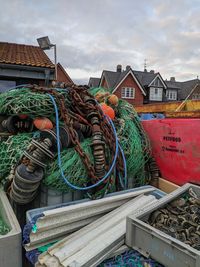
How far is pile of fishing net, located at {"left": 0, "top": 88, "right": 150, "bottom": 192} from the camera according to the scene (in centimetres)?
208

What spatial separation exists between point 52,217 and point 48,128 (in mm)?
939

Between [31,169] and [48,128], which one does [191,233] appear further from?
[48,128]

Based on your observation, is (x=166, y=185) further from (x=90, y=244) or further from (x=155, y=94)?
(x=155, y=94)

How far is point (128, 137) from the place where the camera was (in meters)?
2.68

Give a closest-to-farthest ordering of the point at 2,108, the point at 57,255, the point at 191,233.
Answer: the point at 57,255
the point at 191,233
the point at 2,108

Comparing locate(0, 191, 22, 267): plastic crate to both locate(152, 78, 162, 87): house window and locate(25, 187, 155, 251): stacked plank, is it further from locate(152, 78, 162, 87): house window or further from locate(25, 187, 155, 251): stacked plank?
locate(152, 78, 162, 87): house window

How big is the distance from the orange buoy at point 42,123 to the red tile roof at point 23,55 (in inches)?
224

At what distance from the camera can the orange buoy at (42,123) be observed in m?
2.34

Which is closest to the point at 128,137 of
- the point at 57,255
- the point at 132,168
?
the point at 132,168

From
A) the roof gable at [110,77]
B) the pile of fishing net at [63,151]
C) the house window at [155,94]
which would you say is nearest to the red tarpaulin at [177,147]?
the pile of fishing net at [63,151]

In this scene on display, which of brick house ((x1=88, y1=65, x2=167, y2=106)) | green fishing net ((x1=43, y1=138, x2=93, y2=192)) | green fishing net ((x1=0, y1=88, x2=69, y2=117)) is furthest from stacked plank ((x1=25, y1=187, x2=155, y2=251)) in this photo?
brick house ((x1=88, y1=65, x2=167, y2=106))

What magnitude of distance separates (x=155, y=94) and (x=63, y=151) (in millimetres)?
27872

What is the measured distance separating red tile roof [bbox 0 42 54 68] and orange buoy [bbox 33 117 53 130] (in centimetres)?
569

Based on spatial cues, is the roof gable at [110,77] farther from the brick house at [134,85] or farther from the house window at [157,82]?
the house window at [157,82]
